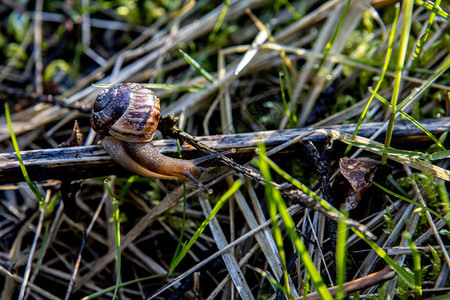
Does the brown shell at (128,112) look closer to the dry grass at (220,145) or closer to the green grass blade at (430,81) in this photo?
the dry grass at (220,145)


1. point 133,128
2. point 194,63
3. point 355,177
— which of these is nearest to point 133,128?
point 133,128

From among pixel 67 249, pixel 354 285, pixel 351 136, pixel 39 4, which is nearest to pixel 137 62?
pixel 39 4

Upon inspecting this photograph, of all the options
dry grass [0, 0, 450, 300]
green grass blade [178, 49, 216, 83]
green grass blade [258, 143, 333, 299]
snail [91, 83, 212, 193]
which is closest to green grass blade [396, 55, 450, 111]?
dry grass [0, 0, 450, 300]

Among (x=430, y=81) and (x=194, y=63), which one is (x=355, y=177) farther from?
(x=194, y=63)

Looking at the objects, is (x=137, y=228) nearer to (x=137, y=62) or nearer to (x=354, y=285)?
(x=354, y=285)

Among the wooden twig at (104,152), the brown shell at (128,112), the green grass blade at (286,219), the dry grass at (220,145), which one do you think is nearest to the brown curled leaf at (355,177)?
the dry grass at (220,145)

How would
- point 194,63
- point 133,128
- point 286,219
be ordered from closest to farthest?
point 286,219, point 133,128, point 194,63

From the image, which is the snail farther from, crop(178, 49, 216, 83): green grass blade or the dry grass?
crop(178, 49, 216, 83): green grass blade
